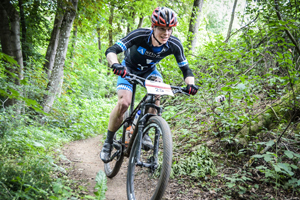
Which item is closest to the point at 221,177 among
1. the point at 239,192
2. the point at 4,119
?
the point at 239,192

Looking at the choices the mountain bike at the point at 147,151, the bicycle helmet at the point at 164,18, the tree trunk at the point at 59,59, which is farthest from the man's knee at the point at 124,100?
the tree trunk at the point at 59,59

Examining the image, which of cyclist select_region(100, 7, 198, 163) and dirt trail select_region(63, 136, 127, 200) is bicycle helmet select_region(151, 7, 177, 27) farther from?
dirt trail select_region(63, 136, 127, 200)

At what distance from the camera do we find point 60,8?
5.44m

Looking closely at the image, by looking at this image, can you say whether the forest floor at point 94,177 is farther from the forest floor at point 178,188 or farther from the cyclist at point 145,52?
the cyclist at point 145,52

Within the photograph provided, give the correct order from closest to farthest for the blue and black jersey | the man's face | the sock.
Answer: the man's face < the blue and black jersey < the sock

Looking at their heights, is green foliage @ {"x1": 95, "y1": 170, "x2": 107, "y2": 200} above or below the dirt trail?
above

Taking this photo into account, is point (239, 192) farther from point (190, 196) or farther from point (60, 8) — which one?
point (60, 8)

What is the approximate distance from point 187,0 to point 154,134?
34.1 ft

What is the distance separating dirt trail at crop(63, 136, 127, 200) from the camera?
3032 mm

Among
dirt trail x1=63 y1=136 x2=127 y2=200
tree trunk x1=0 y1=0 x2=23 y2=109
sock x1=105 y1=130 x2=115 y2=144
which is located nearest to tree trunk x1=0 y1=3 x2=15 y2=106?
tree trunk x1=0 y1=0 x2=23 y2=109

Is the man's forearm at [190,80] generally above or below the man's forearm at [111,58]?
below

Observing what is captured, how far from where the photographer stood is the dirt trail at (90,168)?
3.03 m

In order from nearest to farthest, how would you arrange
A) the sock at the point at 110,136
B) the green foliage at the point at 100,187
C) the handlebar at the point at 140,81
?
the green foliage at the point at 100,187
the handlebar at the point at 140,81
the sock at the point at 110,136

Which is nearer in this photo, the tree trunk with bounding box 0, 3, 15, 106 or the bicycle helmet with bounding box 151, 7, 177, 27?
the bicycle helmet with bounding box 151, 7, 177, 27
